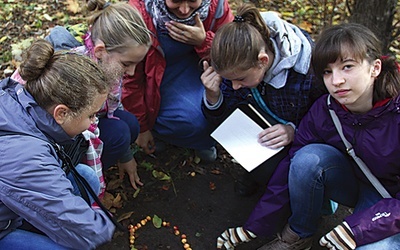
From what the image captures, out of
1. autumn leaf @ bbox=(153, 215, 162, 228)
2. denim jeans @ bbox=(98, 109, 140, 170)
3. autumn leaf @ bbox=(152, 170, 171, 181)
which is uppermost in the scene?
denim jeans @ bbox=(98, 109, 140, 170)

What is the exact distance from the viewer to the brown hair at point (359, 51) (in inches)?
83.7

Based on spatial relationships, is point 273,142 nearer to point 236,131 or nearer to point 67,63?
point 236,131

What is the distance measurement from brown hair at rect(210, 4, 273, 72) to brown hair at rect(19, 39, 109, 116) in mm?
647

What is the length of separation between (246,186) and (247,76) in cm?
84

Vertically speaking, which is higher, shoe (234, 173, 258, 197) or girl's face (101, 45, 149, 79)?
girl's face (101, 45, 149, 79)

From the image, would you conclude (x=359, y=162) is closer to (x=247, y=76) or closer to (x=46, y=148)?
(x=247, y=76)

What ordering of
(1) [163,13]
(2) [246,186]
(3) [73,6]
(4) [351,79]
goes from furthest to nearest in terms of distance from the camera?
(3) [73,6] < (2) [246,186] < (1) [163,13] < (4) [351,79]

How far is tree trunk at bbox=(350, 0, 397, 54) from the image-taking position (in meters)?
3.44

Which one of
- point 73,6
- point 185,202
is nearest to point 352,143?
point 185,202

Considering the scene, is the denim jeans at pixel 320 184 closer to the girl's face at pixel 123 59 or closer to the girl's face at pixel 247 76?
the girl's face at pixel 247 76

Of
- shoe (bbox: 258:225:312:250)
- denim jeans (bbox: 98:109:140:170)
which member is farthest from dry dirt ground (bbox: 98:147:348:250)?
denim jeans (bbox: 98:109:140:170)

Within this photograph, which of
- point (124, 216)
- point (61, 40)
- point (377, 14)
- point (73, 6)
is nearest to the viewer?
point (61, 40)

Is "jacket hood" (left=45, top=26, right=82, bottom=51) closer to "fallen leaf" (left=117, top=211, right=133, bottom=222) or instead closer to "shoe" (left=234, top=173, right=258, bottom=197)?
"fallen leaf" (left=117, top=211, right=133, bottom=222)

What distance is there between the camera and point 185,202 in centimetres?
301
